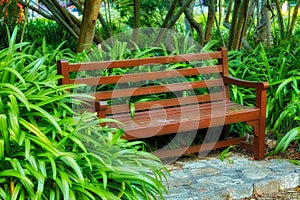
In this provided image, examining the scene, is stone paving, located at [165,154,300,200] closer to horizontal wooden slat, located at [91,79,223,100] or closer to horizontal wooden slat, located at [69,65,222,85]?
horizontal wooden slat, located at [91,79,223,100]

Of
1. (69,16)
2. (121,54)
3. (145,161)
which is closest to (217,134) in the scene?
(121,54)

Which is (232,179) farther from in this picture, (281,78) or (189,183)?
(281,78)

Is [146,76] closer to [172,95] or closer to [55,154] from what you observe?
[172,95]

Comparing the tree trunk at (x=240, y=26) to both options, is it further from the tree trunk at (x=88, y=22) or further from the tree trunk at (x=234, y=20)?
the tree trunk at (x=88, y=22)

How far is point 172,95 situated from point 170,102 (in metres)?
0.24

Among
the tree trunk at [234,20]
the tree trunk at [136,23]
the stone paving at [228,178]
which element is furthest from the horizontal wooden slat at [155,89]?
the tree trunk at [234,20]

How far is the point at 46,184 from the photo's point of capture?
3531mm

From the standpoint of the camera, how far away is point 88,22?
6520 millimetres

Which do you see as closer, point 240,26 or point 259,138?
point 259,138

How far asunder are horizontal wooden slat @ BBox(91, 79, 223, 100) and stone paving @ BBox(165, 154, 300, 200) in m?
0.71

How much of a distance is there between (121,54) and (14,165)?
296 centimetres

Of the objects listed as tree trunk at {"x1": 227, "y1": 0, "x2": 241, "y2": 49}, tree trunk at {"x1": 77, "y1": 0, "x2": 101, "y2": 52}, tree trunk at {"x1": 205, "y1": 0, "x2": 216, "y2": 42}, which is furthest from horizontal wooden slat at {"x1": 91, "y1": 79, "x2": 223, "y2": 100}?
tree trunk at {"x1": 205, "y1": 0, "x2": 216, "y2": 42}

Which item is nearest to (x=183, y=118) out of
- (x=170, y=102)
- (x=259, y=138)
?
(x=170, y=102)

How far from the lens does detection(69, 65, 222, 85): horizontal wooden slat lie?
16.8 ft
